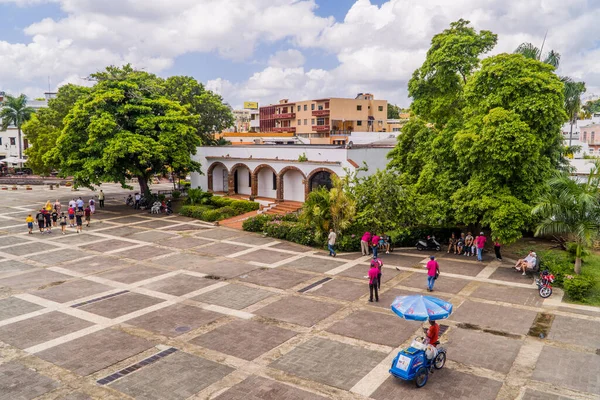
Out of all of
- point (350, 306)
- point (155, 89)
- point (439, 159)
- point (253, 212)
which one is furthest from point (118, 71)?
point (350, 306)

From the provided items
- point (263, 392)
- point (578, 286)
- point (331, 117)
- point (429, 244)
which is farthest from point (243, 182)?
point (263, 392)

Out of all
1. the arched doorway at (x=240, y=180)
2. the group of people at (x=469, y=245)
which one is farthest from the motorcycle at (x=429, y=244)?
the arched doorway at (x=240, y=180)

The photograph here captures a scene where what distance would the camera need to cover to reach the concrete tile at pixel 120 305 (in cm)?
1440

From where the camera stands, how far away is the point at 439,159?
73.7 feet

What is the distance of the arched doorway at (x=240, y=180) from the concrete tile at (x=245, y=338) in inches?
966

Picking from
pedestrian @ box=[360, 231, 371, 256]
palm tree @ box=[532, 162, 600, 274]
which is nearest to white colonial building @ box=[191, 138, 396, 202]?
pedestrian @ box=[360, 231, 371, 256]

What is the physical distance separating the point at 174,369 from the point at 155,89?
28.5 metres

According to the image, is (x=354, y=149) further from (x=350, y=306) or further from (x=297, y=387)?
(x=297, y=387)

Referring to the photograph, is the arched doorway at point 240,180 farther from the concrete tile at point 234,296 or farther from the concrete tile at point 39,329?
the concrete tile at point 39,329

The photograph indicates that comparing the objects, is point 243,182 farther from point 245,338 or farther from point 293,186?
point 245,338

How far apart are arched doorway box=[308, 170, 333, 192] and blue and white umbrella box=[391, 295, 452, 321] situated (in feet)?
65.1

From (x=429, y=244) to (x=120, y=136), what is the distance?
817 inches

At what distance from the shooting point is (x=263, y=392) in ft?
32.2

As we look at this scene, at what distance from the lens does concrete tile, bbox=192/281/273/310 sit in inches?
599
